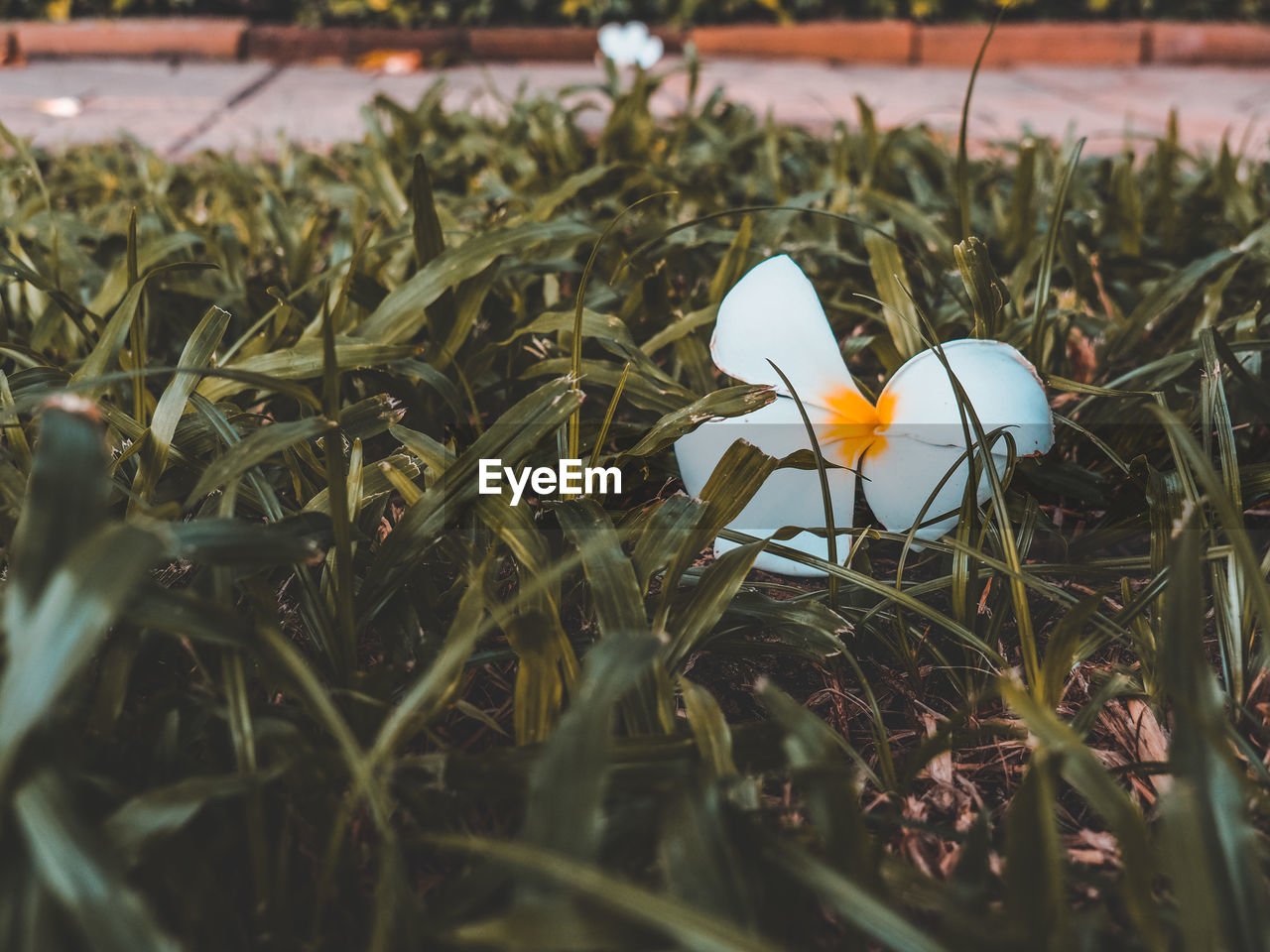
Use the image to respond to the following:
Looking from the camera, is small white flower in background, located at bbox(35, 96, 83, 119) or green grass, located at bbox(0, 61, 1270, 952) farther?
small white flower in background, located at bbox(35, 96, 83, 119)

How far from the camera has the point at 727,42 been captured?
519cm

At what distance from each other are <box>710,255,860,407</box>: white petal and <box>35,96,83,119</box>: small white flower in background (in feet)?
12.0

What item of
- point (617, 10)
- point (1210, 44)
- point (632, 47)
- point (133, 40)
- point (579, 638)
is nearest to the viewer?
point (579, 638)

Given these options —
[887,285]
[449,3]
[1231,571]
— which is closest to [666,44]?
[449,3]

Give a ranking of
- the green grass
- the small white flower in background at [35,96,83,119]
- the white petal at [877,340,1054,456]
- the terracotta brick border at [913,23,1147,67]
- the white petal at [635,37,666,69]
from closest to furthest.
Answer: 1. the green grass
2. the white petal at [877,340,1054,456]
3. the white petal at [635,37,666,69]
4. the small white flower in background at [35,96,83,119]
5. the terracotta brick border at [913,23,1147,67]

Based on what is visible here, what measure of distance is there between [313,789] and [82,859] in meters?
0.19

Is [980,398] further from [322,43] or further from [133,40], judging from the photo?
[133,40]

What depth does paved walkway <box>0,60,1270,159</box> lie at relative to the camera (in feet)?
10.9

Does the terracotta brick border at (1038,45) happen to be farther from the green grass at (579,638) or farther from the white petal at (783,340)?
the white petal at (783,340)

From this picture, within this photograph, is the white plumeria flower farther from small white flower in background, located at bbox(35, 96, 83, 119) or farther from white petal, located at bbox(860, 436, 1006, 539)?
small white flower in background, located at bbox(35, 96, 83, 119)

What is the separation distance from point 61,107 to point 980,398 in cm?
399

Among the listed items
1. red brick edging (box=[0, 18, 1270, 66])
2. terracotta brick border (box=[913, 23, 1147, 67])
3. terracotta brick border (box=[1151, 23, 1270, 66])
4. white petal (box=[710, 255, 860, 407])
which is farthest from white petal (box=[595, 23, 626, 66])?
terracotta brick border (box=[1151, 23, 1270, 66])

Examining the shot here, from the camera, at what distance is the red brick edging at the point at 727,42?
191 inches

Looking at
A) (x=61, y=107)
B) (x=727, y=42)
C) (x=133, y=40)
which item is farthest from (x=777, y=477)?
(x=133, y=40)
